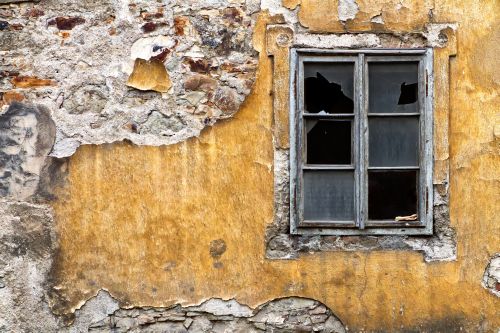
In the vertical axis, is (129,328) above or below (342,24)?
below

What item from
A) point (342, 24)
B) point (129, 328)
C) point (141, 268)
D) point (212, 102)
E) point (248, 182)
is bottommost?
point (129, 328)

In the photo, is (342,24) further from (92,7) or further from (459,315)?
(459,315)

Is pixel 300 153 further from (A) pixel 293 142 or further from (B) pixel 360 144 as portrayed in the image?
(B) pixel 360 144

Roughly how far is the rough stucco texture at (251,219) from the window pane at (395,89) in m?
0.23

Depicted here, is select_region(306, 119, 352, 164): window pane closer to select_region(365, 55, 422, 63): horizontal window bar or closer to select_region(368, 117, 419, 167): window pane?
select_region(368, 117, 419, 167): window pane

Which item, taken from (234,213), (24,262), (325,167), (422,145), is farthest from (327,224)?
(24,262)

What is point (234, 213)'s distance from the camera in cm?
423

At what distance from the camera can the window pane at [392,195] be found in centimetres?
425

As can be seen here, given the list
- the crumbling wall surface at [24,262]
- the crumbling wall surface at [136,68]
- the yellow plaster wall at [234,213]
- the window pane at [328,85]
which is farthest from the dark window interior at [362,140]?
the crumbling wall surface at [24,262]

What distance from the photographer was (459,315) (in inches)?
165

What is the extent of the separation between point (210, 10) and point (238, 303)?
1.69m

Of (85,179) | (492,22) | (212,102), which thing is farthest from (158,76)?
(492,22)

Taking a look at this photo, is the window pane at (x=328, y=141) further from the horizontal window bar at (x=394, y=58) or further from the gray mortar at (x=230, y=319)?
the gray mortar at (x=230, y=319)

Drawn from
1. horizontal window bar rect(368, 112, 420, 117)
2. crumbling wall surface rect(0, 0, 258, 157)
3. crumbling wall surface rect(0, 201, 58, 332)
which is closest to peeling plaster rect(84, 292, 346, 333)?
crumbling wall surface rect(0, 201, 58, 332)
